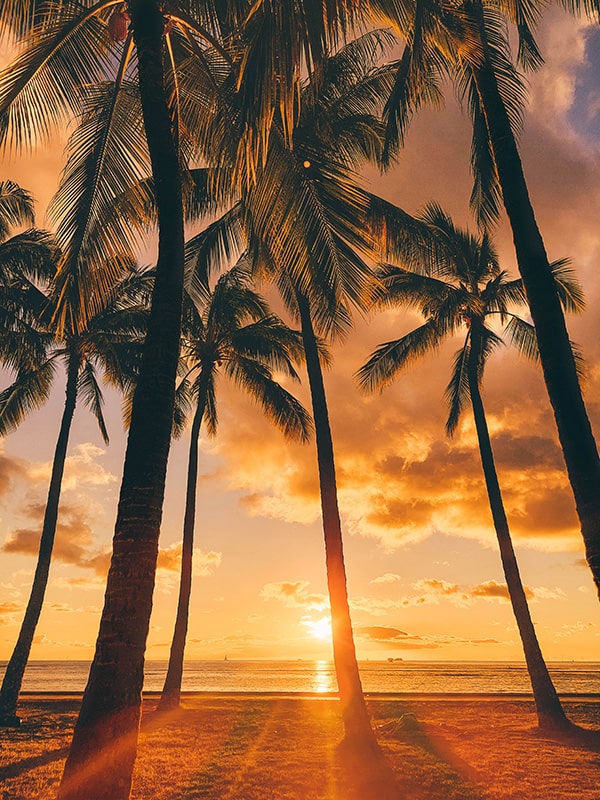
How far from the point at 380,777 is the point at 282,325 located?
476 inches

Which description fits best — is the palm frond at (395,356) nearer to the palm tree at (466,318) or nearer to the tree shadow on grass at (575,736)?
the palm tree at (466,318)

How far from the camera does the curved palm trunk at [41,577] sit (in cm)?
1235

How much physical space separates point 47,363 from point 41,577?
5.86 m

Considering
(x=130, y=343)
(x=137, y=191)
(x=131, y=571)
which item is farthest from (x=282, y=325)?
(x=131, y=571)

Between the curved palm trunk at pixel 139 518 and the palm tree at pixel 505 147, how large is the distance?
9.07ft

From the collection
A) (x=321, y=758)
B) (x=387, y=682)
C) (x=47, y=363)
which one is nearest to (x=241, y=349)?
(x=47, y=363)

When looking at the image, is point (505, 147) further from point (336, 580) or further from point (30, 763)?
point (30, 763)

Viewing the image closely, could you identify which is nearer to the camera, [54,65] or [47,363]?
[54,65]

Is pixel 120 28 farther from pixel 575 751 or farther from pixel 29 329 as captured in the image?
pixel 575 751

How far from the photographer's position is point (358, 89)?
12492 millimetres

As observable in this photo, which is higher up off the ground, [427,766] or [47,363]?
[47,363]

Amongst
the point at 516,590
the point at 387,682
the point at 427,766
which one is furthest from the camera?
the point at 387,682

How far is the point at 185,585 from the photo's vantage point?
15.5 meters

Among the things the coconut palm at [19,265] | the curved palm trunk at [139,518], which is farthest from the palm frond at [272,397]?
the curved palm trunk at [139,518]
